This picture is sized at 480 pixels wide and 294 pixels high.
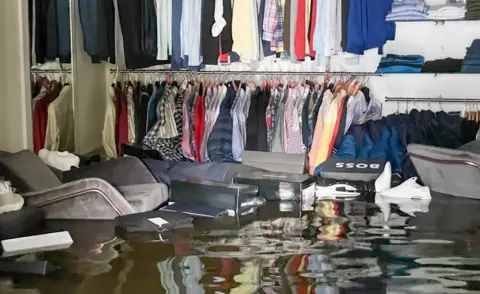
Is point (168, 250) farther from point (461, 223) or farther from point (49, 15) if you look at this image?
point (49, 15)

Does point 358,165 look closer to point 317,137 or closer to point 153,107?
point 317,137

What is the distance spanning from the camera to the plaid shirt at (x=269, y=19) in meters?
4.64

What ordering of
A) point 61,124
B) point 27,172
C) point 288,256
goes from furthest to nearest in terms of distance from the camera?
1. point 61,124
2. point 27,172
3. point 288,256

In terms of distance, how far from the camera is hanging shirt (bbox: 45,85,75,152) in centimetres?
428

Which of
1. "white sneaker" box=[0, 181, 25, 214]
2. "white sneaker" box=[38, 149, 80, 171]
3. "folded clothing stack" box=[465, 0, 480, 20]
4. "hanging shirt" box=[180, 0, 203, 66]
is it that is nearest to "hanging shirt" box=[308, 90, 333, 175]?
"hanging shirt" box=[180, 0, 203, 66]

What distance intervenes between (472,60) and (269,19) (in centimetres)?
149

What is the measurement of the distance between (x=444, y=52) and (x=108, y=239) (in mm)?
3274

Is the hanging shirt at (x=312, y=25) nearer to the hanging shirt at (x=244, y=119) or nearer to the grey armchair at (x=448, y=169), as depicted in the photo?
the hanging shirt at (x=244, y=119)

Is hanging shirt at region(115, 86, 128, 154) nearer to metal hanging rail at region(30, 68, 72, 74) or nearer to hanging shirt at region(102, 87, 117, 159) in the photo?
hanging shirt at region(102, 87, 117, 159)

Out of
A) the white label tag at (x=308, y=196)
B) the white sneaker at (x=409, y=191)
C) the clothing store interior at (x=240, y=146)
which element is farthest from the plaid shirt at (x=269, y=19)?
the white sneaker at (x=409, y=191)

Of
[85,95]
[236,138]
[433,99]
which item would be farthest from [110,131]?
[433,99]

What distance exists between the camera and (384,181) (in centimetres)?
371

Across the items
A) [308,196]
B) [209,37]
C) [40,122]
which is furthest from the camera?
[209,37]

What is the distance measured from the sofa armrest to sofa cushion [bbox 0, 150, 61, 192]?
0.19 m
